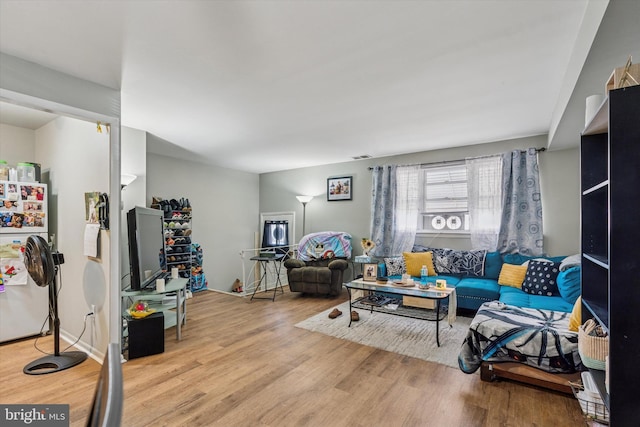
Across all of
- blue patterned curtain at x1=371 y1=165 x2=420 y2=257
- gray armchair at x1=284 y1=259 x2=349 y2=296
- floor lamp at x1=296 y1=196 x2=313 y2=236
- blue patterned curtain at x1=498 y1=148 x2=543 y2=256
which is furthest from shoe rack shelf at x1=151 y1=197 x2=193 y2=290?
blue patterned curtain at x1=498 y1=148 x2=543 y2=256

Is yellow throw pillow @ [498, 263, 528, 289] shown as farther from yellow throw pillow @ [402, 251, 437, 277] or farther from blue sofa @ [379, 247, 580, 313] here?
yellow throw pillow @ [402, 251, 437, 277]

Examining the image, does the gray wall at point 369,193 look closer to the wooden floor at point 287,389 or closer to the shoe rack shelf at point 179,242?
the shoe rack shelf at point 179,242

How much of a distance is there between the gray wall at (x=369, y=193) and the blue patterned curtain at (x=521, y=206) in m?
0.16

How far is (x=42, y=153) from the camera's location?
3539 mm

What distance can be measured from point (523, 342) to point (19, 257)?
4.66 metres

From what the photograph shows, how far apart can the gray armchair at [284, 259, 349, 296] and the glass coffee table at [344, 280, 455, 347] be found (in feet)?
2.71

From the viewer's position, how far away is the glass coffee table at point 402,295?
305cm

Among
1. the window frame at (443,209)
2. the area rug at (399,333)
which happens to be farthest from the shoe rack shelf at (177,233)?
the window frame at (443,209)

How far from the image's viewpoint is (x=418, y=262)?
4355 mm

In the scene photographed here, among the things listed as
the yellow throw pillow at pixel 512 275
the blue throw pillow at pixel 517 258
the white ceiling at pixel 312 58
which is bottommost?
the yellow throw pillow at pixel 512 275

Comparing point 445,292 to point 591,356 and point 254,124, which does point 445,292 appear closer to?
point 591,356

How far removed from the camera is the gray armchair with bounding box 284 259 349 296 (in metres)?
4.77

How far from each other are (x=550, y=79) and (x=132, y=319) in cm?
424

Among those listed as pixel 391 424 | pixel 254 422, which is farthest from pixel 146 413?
pixel 391 424
